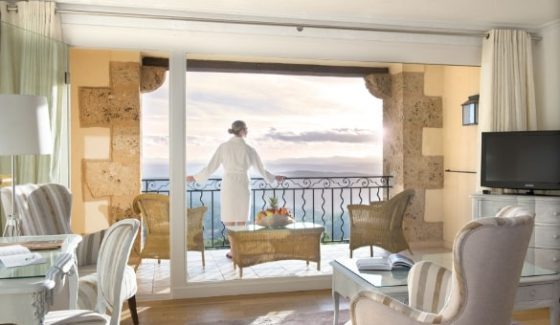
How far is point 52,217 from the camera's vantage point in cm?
318

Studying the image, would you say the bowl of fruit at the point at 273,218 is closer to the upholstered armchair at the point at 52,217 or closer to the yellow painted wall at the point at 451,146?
the upholstered armchair at the point at 52,217

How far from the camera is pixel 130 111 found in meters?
4.77

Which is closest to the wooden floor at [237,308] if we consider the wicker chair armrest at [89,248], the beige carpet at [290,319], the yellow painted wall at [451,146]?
the beige carpet at [290,319]

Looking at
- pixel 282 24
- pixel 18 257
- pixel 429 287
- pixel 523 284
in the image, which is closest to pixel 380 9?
pixel 282 24

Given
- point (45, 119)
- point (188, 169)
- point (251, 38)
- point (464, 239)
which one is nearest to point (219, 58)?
point (251, 38)

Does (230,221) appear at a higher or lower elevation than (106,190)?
lower

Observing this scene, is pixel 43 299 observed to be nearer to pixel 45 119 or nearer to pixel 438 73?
pixel 45 119

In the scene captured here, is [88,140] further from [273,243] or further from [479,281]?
[479,281]

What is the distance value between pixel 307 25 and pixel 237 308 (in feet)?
8.12

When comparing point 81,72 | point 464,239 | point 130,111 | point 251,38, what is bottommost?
point 464,239

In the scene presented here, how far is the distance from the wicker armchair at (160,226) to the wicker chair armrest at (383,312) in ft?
7.93

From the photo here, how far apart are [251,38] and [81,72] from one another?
1592 millimetres

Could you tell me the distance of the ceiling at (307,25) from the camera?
12.4ft

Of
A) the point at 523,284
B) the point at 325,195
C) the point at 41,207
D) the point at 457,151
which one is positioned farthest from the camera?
the point at 325,195
